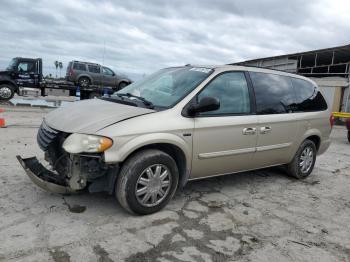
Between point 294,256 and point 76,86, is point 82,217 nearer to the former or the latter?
point 294,256

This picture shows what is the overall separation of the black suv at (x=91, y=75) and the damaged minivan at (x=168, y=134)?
16.6 meters

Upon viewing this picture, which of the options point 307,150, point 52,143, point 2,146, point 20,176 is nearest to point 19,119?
point 2,146

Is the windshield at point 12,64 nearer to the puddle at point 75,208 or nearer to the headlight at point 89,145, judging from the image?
the puddle at point 75,208

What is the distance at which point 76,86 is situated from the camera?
20188 millimetres

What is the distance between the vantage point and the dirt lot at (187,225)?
3051 millimetres

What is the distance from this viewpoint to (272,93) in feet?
16.5

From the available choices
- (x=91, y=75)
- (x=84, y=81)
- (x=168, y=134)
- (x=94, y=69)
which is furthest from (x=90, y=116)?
(x=94, y=69)

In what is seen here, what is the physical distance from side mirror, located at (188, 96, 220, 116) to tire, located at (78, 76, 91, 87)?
57.8 feet

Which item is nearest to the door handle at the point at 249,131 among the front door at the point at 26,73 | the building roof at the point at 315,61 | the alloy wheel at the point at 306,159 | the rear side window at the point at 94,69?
the alloy wheel at the point at 306,159

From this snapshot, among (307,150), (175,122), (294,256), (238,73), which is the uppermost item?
(238,73)

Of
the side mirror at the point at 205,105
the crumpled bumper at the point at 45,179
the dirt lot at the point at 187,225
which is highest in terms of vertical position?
the side mirror at the point at 205,105

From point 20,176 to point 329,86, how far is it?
1875 centimetres

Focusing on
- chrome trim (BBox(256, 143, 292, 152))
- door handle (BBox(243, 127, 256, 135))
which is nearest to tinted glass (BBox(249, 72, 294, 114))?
door handle (BBox(243, 127, 256, 135))

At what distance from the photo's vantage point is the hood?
11.6 ft
